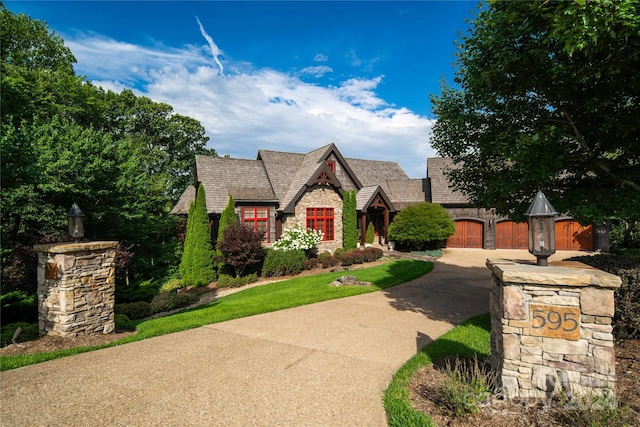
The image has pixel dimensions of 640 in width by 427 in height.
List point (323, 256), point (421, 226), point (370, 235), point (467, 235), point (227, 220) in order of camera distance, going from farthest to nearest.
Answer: point (467, 235)
point (370, 235)
point (421, 226)
point (323, 256)
point (227, 220)

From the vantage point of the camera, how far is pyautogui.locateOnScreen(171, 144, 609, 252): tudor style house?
64.1 feet

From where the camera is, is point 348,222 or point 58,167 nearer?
point 58,167

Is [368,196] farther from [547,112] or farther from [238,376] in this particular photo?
[238,376]

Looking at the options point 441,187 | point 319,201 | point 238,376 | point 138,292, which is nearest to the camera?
point 238,376

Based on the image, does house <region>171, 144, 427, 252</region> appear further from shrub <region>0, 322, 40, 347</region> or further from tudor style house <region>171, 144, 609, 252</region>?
shrub <region>0, 322, 40, 347</region>

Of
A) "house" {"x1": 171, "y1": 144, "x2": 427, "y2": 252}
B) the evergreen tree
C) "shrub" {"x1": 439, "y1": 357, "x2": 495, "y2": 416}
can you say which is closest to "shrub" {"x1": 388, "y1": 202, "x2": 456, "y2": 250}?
"house" {"x1": 171, "y1": 144, "x2": 427, "y2": 252}

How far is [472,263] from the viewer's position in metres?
17.6

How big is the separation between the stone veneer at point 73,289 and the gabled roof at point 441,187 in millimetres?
22926

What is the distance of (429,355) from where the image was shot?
5832 mm

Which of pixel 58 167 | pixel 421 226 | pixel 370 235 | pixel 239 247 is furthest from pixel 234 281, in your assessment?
pixel 421 226

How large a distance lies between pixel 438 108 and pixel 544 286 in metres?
5.76

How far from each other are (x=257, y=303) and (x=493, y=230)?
2074 cm

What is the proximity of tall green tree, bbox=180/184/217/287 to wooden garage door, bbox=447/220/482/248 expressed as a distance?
18419 mm

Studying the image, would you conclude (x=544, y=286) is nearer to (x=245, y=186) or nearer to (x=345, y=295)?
(x=345, y=295)
